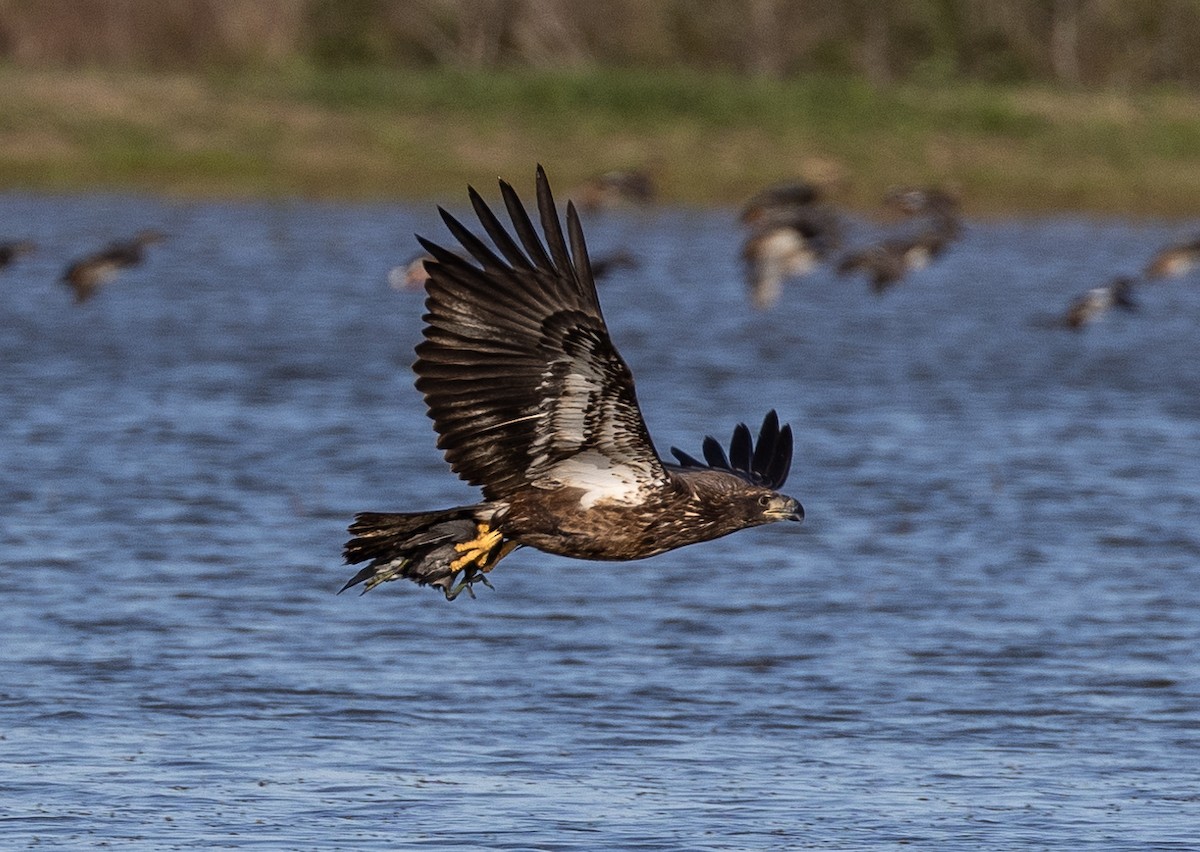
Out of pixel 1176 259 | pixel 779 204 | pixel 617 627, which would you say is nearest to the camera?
pixel 617 627

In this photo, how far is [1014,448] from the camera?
17328 millimetres

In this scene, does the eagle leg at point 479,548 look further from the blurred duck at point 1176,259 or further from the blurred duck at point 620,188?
the blurred duck at point 1176,259

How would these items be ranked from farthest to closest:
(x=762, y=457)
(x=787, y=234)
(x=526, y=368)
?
(x=787, y=234) → (x=762, y=457) → (x=526, y=368)

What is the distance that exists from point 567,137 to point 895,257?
17117 millimetres

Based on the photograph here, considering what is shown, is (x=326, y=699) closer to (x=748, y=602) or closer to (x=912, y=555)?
(x=748, y=602)

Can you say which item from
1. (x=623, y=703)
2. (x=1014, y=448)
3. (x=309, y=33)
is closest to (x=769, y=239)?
(x=1014, y=448)

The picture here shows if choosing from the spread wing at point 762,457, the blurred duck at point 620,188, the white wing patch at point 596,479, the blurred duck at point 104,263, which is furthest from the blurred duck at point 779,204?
the white wing patch at point 596,479

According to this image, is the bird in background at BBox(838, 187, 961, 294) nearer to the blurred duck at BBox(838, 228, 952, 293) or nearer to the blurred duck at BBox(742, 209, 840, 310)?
the blurred duck at BBox(838, 228, 952, 293)

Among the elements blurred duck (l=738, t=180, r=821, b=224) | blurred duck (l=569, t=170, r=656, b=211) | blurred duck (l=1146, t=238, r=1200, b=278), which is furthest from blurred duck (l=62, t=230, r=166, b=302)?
blurred duck (l=1146, t=238, r=1200, b=278)

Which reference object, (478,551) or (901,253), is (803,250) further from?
(478,551)

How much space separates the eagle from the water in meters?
→ 1.11

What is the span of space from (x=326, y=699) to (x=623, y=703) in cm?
117

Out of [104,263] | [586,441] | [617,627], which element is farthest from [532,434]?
[104,263]

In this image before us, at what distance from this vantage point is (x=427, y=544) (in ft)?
23.6
